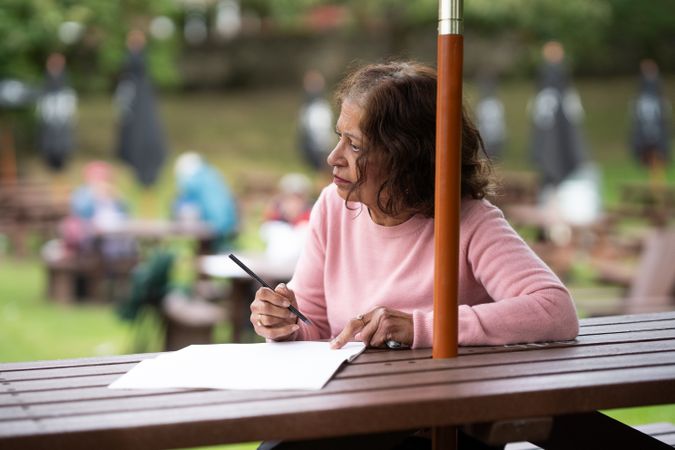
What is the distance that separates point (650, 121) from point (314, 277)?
36.2 ft

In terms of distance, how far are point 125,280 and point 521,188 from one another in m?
7.32

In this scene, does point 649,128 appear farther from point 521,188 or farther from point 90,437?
point 90,437

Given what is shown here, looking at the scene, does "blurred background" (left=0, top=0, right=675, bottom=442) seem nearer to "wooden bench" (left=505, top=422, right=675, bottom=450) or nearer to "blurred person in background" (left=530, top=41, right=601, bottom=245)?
"blurred person in background" (left=530, top=41, right=601, bottom=245)

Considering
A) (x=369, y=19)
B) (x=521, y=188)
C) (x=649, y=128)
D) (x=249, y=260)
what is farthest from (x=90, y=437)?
(x=369, y=19)

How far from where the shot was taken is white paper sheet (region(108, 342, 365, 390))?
1.71 metres

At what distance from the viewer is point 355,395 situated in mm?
1626

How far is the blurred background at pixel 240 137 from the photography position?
9.02m

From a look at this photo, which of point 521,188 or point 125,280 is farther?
point 521,188

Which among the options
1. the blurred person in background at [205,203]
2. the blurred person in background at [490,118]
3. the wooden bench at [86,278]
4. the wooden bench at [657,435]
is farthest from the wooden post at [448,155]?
the blurred person in background at [490,118]

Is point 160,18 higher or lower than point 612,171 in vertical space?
higher

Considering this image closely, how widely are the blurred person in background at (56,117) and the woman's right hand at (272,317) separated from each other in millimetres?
11912

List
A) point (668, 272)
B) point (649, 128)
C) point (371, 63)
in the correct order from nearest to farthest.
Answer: point (371, 63), point (668, 272), point (649, 128)

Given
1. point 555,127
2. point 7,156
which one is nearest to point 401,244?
point 555,127

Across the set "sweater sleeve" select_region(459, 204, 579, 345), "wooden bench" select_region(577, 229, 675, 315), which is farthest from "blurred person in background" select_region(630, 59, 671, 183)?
"sweater sleeve" select_region(459, 204, 579, 345)
